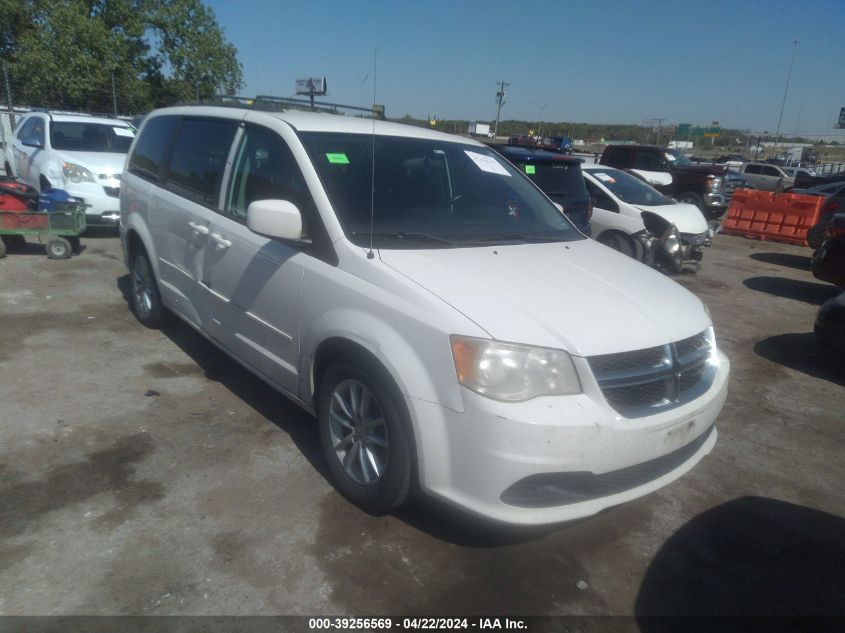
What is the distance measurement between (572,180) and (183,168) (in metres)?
5.19

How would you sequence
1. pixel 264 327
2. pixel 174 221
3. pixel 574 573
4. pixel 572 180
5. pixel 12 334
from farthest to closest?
pixel 572 180 < pixel 12 334 < pixel 174 221 < pixel 264 327 < pixel 574 573

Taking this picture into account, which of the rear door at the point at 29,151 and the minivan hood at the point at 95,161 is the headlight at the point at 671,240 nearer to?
the minivan hood at the point at 95,161

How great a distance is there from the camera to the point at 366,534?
2.99 metres

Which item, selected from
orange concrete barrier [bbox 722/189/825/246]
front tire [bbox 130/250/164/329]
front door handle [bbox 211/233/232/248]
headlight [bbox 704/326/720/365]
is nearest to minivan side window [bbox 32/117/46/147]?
front tire [bbox 130/250/164/329]

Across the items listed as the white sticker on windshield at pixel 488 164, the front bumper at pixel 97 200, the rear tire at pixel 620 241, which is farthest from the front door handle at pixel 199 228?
the rear tire at pixel 620 241

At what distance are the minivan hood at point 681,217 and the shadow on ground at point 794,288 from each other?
1.13 metres

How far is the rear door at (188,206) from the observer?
418 cm

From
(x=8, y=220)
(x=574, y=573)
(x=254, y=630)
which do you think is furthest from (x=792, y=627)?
(x=8, y=220)

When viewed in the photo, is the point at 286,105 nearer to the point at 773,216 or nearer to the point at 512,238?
the point at 512,238

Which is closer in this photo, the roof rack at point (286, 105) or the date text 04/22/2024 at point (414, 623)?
the date text 04/22/2024 at point (414, 623)

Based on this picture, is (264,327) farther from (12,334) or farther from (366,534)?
(12,334)

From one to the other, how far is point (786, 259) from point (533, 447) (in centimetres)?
1164

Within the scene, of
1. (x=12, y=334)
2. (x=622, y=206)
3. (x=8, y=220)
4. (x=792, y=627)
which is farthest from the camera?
(x=622, y=206)

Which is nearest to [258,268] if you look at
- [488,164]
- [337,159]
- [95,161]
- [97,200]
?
[337,159]
